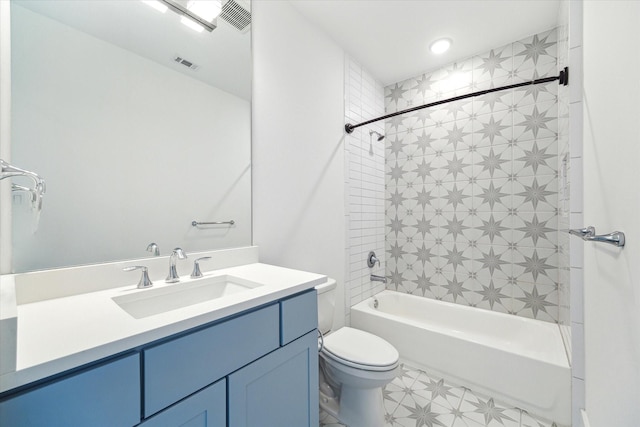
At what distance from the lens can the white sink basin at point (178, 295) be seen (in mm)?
939

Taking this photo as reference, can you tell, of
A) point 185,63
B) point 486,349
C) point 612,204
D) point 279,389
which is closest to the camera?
point 612,204

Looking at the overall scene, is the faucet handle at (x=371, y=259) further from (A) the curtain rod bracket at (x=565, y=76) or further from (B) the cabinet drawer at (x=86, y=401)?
(B) the cabinet drawer at (x=86, y=401)

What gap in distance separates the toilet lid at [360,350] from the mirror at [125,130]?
0.80 meters

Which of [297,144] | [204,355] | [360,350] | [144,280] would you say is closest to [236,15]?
[297,144]

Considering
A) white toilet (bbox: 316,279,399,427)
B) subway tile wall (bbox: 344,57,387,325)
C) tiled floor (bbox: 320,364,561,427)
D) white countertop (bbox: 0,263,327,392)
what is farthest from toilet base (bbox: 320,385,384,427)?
white countertop (bbox: 0,263,327,392)

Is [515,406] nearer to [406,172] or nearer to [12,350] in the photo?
[406,172]

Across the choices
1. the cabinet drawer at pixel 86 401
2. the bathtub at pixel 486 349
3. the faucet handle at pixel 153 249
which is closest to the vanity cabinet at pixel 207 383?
the cabinet drawer at pixel 86 401

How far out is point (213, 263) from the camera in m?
1.31

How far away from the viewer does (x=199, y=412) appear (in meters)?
0.72

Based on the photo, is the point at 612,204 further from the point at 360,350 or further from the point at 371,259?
the point at 371,259

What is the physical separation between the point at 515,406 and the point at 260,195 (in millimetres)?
2024

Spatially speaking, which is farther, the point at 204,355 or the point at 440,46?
the point at 440,46

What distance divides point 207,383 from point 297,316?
0.38m

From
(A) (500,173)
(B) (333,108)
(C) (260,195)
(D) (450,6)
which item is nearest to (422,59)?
(D) (450,6)
